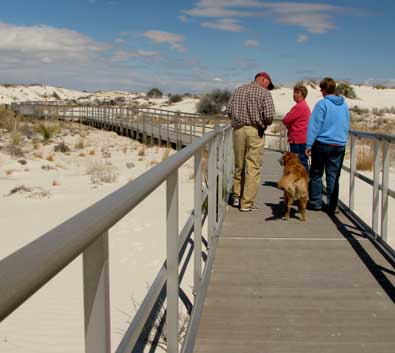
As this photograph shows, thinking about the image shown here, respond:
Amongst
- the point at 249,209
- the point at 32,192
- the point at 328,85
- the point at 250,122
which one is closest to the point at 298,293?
the point at 250,122

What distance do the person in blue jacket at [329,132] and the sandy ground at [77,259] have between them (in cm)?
245

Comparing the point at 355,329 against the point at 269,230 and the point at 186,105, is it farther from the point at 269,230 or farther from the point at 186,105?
the point at 186,105

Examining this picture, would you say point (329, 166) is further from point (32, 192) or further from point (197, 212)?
point (32, 192)

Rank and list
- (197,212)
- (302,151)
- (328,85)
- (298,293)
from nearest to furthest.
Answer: (197,212) → (298,293) → (328,85) → (302,151)

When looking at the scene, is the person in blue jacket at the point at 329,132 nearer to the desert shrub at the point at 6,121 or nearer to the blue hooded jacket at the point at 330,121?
the blue hooded jacket at the point at 330,121

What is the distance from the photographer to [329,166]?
741 cm

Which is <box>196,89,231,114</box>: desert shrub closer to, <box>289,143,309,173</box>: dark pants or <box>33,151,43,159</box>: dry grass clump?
<box>33,151,43,159</box>: dry grass clump

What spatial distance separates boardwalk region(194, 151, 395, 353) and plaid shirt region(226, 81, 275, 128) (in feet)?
4.33

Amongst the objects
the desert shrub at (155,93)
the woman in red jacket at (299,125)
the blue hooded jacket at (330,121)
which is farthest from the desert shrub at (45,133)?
the desert shrub at (155,93)

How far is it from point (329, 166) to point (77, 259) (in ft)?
11.6

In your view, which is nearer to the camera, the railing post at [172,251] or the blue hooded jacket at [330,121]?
the railing post at [172,251]

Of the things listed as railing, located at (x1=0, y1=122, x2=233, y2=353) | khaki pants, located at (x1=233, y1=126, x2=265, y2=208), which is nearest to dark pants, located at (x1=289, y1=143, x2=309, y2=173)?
khaki pants, located at (x1=233, y1=126, x2=265, y2=208)

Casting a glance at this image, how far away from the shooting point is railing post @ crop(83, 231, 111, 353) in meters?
1.50

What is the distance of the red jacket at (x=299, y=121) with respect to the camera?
8648 millimetres
